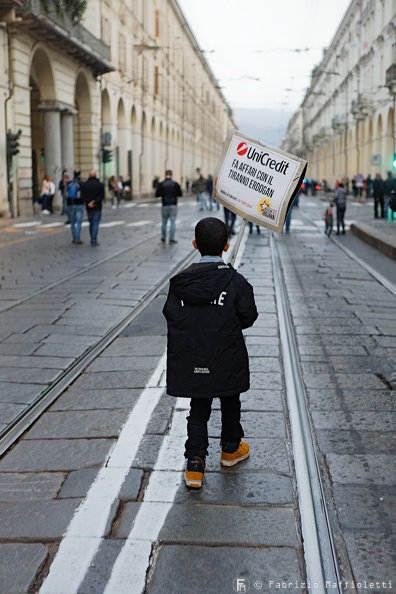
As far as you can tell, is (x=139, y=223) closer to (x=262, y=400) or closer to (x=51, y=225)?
(x=51, y=225)

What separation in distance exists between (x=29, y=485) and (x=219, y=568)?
1134 mm

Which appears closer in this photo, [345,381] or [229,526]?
[229,526]

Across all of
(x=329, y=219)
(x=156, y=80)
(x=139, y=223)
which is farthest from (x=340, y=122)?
(x=329, y=219)

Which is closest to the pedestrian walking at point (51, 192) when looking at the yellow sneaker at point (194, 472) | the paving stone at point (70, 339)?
the paving stone at point (70, 339)

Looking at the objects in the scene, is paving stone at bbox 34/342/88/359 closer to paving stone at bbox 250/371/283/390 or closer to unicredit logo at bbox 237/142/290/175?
paving stone at bbox 250/371/283/390

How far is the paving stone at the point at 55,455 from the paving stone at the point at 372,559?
1333 millimetres

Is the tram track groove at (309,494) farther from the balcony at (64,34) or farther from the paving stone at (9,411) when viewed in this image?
the balcony at (64,34)

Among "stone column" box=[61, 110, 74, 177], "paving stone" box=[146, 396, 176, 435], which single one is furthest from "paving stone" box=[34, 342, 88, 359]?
"stone column" box=[61, 110, 74, 177]

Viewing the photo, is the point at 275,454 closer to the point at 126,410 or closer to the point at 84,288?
the point at 126,410

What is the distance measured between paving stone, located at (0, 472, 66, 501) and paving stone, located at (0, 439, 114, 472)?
2.6 inches

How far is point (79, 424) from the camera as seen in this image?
4309 mm

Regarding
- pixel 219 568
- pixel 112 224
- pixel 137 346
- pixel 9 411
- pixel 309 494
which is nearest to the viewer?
pixel 219 568

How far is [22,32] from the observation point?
24.7 meters

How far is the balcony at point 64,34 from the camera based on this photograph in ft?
77.2
